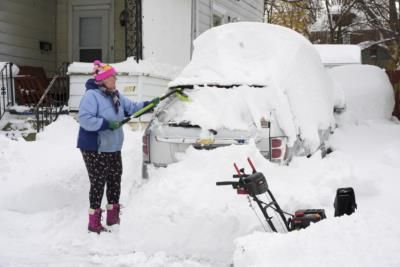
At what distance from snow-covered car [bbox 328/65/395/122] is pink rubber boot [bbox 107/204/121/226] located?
5016 millimetres

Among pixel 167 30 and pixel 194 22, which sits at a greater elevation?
pixel 194 22

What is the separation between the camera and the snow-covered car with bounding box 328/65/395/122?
10.1 meters

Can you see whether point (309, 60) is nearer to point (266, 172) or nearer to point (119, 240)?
point (266, 172)

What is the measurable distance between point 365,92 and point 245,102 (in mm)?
5351

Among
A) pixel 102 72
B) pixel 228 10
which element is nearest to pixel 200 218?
pixel 102 72

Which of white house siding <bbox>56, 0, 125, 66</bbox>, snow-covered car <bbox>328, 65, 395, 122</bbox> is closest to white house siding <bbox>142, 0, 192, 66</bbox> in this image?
white house siding <bbox>56, 0, 125, 66</bbox>

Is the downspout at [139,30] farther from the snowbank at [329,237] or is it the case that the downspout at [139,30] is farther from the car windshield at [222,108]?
the snowbank at [329,237]

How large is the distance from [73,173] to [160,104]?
71.3 inches

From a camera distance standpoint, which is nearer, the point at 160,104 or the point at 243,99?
the point at 243,99

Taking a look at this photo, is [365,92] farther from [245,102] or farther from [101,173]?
[101,173]

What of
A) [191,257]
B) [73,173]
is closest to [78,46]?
[73,173]

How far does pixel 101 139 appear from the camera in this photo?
5699 mm

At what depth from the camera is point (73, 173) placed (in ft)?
24.5

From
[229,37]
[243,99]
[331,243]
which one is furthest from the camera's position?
[229,37]
